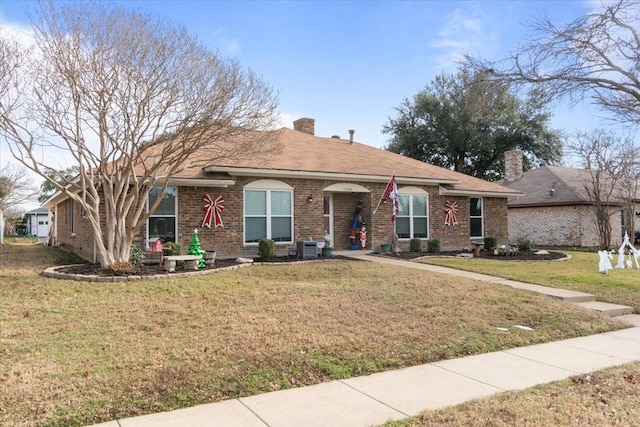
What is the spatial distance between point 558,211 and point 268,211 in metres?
16.7

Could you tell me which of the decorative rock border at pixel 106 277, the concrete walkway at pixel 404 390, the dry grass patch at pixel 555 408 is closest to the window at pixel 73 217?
the decorative rock border at pixel 106 277

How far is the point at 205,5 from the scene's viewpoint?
33.3 ft

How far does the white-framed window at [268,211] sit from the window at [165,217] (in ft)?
7.10

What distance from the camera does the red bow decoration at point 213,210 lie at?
1391 centimetres

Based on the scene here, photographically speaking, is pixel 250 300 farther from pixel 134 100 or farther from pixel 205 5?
pixel 205 5

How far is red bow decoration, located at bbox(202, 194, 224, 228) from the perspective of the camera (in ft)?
45.6

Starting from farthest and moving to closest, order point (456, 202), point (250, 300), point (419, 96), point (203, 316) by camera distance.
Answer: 1. point (419, 96)
2. point (456, 202)
3. point (250, 300)
4. point (203, 316)

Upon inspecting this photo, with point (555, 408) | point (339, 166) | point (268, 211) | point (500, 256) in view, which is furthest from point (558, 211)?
point (555, 408)

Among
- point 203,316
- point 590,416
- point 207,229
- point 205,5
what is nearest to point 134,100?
point 205,5

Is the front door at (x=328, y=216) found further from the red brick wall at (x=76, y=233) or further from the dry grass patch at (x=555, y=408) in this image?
the dry grass patch at (x=555, y=408)

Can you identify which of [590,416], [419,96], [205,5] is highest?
[419,96]

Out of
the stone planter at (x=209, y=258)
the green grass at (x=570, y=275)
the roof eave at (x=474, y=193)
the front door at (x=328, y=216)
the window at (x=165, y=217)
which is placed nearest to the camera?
the green grass at (x=570, y=275)

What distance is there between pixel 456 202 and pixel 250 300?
12.7 m

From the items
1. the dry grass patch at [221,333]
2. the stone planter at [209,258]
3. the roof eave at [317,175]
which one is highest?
the roof eave at [317,175]
